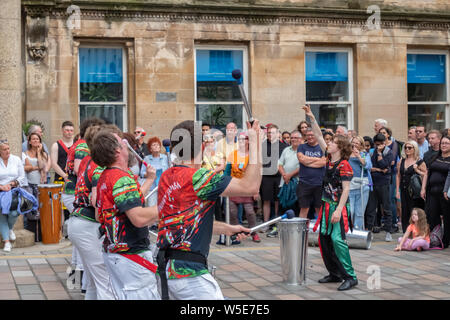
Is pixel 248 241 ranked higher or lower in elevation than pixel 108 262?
lower

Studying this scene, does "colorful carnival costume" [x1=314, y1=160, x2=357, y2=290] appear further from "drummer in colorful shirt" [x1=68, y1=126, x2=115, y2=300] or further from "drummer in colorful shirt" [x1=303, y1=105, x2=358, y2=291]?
"drummer in colorful shirt" [x1=68, y1=126, x2=115, y2=300]

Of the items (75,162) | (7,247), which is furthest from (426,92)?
(75,162)

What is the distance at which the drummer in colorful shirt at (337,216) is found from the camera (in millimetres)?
7766

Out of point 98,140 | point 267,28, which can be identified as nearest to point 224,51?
point 267,28

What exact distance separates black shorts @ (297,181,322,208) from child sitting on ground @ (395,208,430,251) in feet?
5.45

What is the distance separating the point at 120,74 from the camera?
15336 millimetres

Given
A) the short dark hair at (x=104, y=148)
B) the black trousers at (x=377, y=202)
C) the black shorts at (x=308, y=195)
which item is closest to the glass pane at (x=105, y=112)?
the black shorts at (x=308, y=195)

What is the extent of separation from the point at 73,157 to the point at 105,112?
8.29 m

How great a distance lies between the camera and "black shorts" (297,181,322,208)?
11383 mm

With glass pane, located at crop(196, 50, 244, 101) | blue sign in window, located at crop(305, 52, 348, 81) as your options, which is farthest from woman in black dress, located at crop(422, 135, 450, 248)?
glass pane, located at crop(196, 50, 244, 101)

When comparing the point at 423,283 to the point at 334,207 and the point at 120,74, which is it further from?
the point at 120,74

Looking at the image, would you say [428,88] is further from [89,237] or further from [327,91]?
[89,237]

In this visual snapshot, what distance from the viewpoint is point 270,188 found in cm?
1236
